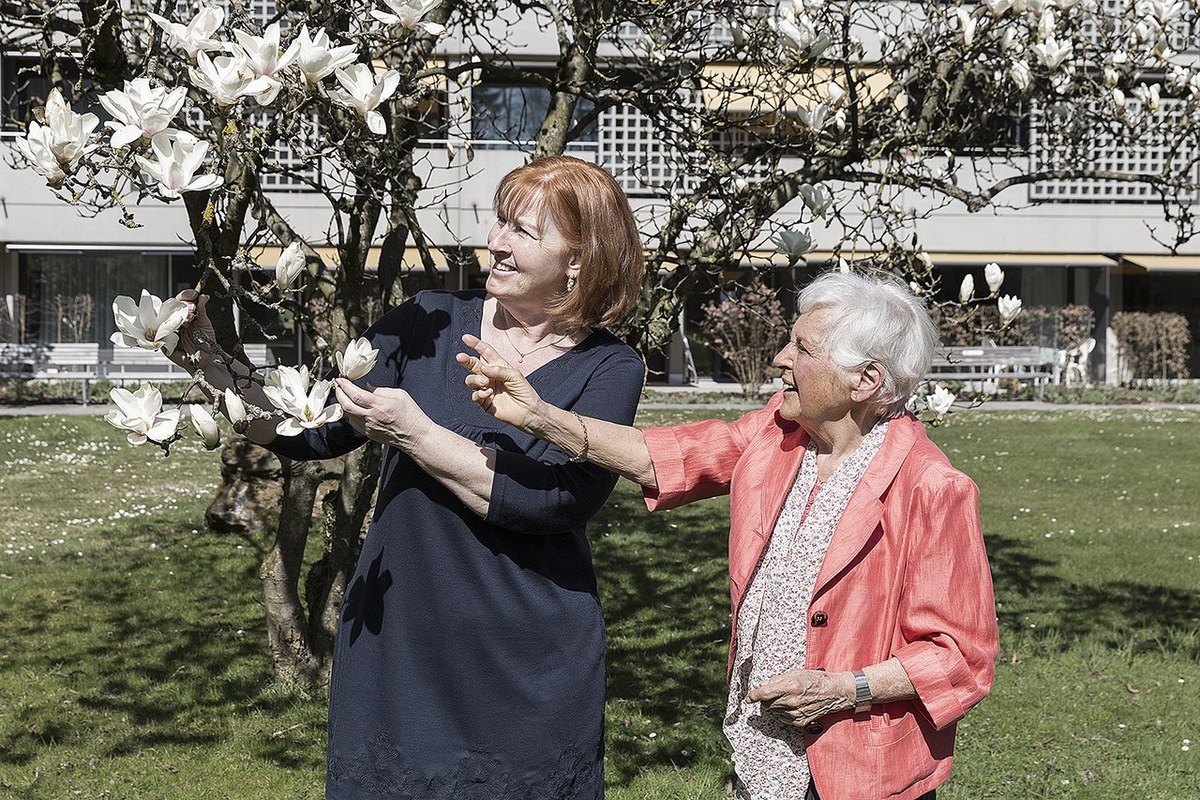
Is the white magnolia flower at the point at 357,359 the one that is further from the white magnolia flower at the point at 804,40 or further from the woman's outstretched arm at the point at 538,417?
the white magnolia flower at the point at 804,40

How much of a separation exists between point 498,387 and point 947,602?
0.95 m

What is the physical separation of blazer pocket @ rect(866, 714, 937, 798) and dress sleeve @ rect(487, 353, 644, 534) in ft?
2.34

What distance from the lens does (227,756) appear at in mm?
4715

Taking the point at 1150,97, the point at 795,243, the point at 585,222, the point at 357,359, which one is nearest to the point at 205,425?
the point at 357,359

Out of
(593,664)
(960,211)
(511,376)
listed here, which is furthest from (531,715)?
(960,211)

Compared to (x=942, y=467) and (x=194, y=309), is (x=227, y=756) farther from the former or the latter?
(x=942, y=467)

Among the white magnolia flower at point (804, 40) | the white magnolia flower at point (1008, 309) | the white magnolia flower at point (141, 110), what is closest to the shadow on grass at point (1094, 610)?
the white magnolia flower at point (1008, 309)

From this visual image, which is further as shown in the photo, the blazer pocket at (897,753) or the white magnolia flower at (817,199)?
the white magnolia flower at (817,199)

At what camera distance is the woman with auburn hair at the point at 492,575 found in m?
2.42

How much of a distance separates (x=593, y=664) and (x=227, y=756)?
271 cm

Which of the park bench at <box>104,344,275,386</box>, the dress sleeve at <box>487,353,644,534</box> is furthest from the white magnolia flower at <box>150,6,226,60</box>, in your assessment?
the park bench at <box>104,344,275,386</box>

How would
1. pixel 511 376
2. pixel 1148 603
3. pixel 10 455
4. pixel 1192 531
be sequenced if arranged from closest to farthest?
pixel 511 376 → pixel 1148 603 → pixel 1192 531 → pixel 10 455

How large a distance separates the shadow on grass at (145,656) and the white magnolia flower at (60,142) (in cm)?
308

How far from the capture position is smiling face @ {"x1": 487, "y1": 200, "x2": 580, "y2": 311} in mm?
2490
